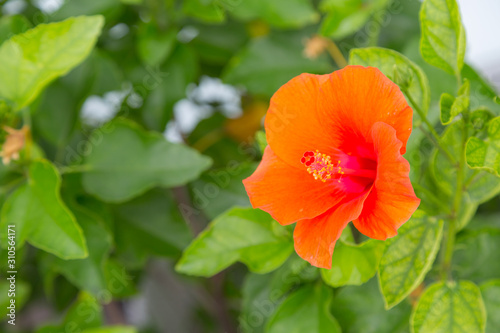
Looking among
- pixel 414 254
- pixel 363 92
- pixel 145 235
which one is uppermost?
pixel 363 92

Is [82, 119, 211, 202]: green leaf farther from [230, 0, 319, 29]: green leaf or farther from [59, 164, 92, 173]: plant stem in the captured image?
[230, 0, 319, 29]: green leaf

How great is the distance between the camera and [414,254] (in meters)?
0.67

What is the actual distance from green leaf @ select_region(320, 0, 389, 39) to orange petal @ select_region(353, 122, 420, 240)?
534 millimetres

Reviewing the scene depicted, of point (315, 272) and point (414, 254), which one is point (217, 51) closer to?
point (315, 272)

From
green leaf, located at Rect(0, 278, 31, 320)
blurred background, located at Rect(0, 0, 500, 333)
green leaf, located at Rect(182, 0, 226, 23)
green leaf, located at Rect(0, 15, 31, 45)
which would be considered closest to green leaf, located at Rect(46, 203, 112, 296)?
blurred background, located at Rect(0, 0, 500, 333)

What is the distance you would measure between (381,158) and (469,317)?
11.6 inches

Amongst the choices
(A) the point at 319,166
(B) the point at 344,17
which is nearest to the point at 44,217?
(A) the point at 319,166

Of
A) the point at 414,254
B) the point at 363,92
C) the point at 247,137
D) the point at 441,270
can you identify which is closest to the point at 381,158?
the point at 363,92

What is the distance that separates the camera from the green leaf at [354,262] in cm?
67

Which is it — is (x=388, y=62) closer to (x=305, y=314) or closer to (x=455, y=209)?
(x=455, y=209)

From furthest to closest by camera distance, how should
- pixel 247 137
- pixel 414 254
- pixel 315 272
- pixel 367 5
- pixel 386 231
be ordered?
pixel 247 137, pixel 367 5, pixel 315 272, pixel 414 254, pixel 386 231

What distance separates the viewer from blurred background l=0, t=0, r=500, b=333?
105 centimetres

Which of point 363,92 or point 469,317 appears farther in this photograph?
point 469,317

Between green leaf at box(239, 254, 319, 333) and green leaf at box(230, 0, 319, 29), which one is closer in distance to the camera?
green leaf at box(239, 254, 319, 333)
